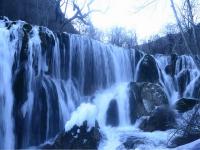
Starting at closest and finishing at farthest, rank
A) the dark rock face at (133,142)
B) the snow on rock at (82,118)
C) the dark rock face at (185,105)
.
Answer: the dark rock face at (133,142)
the snow on rock at (82,118)
the dark rock face at (185,105)

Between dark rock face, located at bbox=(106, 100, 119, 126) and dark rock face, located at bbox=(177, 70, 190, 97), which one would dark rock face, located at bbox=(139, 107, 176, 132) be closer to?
dark rock face, located at bbox=(106, 100, 119, 126)

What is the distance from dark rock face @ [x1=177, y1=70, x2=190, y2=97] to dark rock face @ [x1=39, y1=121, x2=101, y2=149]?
11.4 meters

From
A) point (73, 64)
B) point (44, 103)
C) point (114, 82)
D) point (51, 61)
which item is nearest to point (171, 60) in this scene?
point (114, 82)

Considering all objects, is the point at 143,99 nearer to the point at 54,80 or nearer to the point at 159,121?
the point at 159,121

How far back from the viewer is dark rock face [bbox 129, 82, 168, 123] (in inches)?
638

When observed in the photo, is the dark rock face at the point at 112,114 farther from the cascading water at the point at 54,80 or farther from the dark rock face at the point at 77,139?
the dark rock face at the point at 77,139

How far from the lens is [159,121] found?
14.2 m

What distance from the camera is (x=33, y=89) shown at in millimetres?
14141

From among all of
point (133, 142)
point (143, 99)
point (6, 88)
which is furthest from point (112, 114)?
point (6, 88)

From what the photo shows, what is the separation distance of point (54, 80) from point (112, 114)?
3.03m

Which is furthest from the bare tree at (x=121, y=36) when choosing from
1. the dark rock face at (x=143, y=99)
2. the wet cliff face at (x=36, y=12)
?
the dark rock face at (x=143, y=99)

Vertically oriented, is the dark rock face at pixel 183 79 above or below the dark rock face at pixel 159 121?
above

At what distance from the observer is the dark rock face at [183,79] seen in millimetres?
22500

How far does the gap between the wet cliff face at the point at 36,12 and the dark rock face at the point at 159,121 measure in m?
13.0
